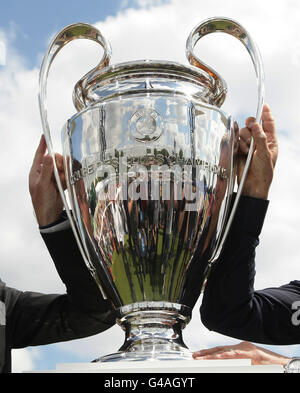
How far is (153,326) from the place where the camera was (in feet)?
2.55

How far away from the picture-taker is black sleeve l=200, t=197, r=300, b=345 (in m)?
0.94

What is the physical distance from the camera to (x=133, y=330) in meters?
0.78

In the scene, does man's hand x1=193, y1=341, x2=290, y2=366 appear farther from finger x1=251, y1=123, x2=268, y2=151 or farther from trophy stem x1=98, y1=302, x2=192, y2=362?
finger x1=251, y1=123, x2=268, y2=151

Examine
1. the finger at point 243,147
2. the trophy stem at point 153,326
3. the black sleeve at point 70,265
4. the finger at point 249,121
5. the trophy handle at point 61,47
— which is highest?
the trophy handle at point 61,47

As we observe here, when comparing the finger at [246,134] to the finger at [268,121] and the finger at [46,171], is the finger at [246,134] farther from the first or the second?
the finger at [46,171]

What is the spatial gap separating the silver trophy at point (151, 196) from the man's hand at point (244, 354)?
0.09m

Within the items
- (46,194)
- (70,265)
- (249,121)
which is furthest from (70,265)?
(249,121)

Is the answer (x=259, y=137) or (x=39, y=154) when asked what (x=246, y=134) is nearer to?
(x=259, y=137)

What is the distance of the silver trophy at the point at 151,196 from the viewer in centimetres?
78

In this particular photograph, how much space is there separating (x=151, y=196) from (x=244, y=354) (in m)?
0.30

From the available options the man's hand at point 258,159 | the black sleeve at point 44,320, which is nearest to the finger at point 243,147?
the man's hand at point 258,159

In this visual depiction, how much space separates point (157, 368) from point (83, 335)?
617 mm

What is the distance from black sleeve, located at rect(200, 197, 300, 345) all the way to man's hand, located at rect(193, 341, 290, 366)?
67mm

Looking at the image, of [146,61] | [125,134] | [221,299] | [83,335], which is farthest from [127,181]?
[83,335]
